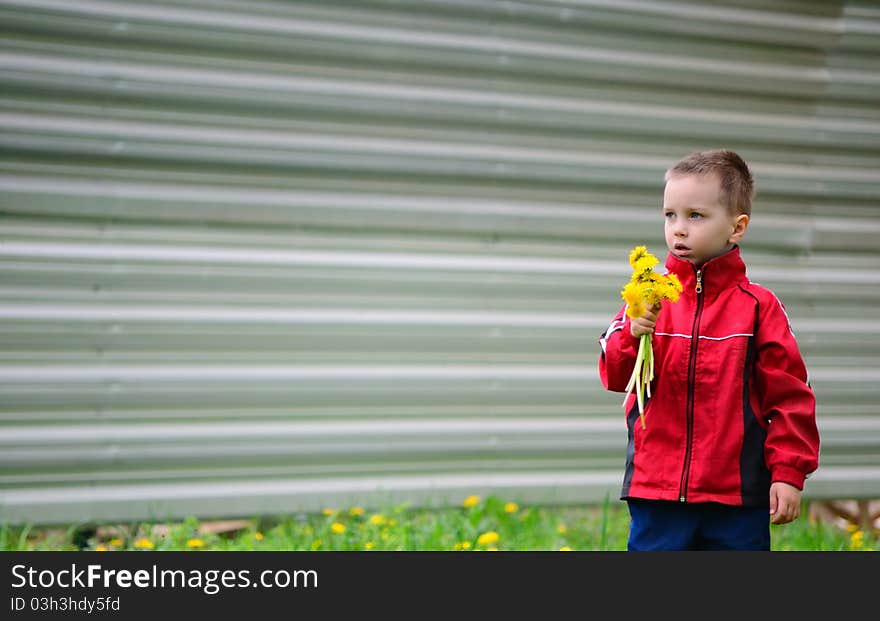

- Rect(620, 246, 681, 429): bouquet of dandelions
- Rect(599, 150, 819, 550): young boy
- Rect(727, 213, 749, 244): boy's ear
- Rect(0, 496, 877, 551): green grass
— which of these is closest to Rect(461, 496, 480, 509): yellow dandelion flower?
Rect(0, 496, 877, 551): green grass

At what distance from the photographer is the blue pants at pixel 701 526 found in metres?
1.98

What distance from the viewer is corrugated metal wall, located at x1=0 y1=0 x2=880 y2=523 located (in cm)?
301

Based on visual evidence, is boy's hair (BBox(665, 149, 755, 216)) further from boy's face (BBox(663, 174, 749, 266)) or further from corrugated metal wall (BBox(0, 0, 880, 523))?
corrugated metal wall (BBox(0, 0, 880, 523))

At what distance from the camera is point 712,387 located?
197 centimetres

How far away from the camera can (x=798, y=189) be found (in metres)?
3.55

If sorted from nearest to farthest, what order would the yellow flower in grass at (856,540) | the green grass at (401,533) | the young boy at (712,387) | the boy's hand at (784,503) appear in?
1. the boy's hand at (784,503)
2. the young boy at (712,387)
3. the green grass at (401,533)
4. the yellow flower in grass at (856,540)

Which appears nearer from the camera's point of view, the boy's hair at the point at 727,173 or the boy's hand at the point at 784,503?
the boy's hand at the point at 784,503

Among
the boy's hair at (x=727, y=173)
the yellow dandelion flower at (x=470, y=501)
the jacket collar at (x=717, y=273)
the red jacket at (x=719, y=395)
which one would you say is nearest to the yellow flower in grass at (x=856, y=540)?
the yellow dandelion flower at (x=470, y=501)

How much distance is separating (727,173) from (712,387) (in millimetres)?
525

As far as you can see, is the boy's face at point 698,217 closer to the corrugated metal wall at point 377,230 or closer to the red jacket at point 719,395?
the red jacket at point 719,395

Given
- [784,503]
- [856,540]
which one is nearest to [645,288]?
[784,503]

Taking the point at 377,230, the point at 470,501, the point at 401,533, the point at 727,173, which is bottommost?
the point at 401,533

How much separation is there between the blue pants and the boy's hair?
2.42 feet

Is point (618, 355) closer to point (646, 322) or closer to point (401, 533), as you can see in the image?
point (646, 322)
